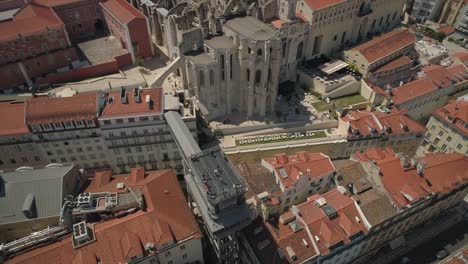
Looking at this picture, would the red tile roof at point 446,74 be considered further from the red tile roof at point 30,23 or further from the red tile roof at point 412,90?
the red tile roof at point 30,23

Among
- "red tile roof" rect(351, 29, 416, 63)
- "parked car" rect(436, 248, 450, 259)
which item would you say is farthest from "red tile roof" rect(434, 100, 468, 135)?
"parked car" rect(436, 248, 450, 259)

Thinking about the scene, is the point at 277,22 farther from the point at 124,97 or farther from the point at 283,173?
the point at 124,97

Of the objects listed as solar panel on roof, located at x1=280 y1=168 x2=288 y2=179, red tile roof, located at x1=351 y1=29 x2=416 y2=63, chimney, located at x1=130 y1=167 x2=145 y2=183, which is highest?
red tile roof, located at x1=351 y1=29 x2=416 y2=63

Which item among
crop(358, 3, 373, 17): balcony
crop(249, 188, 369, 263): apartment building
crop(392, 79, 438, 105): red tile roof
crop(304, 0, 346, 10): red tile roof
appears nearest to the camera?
crop(249, 188, 369, 263): apartment building

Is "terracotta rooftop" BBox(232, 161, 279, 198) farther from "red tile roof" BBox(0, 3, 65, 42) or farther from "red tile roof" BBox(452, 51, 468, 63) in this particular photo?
"red tile roof" BBox(452, 51, 468, 63)

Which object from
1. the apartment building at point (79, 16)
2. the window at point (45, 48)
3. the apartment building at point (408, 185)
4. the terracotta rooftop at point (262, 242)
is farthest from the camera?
the apartment building at point (79, 16)

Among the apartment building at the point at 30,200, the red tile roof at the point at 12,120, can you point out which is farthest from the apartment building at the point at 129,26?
the apartment building at the point at 30,200
